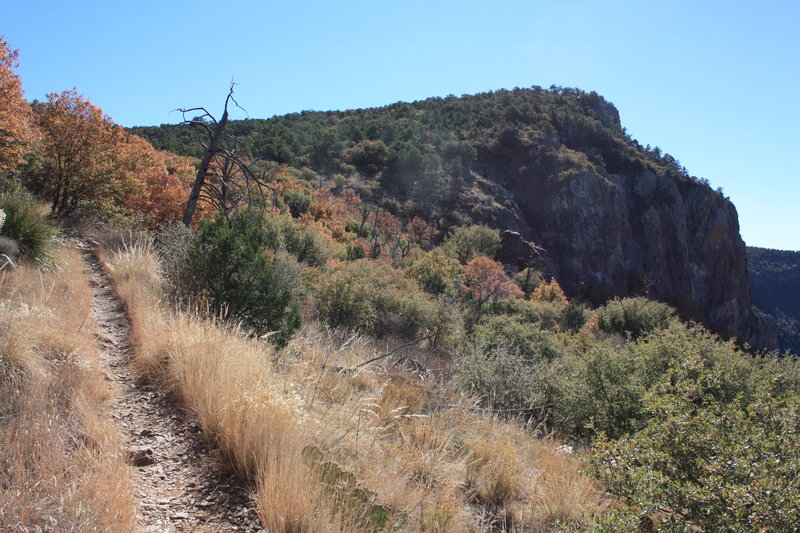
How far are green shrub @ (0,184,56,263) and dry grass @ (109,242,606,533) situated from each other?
2.06 metres

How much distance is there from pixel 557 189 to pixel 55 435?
72062 millimetres

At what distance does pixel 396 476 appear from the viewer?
3.23 meters

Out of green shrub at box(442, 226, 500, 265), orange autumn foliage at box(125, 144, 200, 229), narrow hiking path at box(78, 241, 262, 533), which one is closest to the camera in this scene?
narrow hiking path at box(78, 241, 262, 533)

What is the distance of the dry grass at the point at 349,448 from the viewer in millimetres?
2623

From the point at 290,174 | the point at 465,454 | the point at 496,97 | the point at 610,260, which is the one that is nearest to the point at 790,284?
the point at 610,260

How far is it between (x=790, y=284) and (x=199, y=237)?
135575 millimetres

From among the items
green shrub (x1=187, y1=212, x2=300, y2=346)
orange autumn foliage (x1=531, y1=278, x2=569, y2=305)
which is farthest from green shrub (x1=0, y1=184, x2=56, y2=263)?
orange autumn foliage (x1=531, y1=278, x2=569, y2=305)

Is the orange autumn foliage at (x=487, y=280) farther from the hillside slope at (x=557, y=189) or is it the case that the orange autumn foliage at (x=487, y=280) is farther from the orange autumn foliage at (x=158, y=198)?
the orange autumn foliage at (x=158, y=198)

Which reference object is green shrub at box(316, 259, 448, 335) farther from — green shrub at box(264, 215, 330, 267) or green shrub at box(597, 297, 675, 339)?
green shrub at box(597, 297, 675, 339)

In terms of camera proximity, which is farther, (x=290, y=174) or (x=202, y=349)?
(x=290, y=174)

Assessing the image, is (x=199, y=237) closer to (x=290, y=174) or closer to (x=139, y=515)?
(x=139, y=515)

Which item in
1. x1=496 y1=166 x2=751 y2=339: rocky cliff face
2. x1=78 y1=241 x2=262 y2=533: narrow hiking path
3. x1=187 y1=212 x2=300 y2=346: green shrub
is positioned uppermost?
x1=496 y1=166 x2=751 y2=339: rocky cliff face

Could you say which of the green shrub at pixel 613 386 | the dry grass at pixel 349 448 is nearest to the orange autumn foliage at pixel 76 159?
the dry grass at pixel 349 448

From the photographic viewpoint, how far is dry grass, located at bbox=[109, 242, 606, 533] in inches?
103
